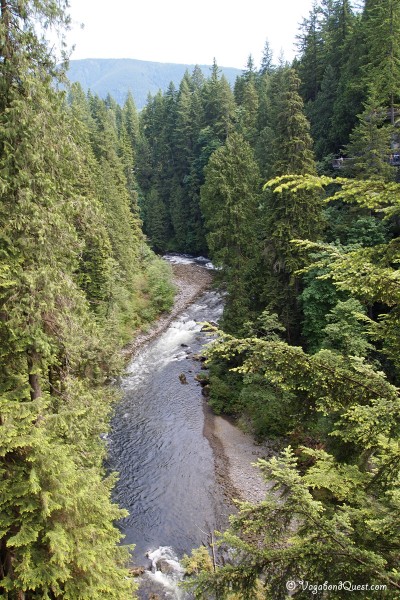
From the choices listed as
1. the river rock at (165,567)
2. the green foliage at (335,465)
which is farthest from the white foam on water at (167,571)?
the green foliage at (335,465)

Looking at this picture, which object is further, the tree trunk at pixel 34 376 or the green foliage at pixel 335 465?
the tree trunk at pixel 34 376

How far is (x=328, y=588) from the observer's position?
14.5 feet

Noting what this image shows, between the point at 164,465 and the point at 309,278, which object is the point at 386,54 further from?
the point at 164,465

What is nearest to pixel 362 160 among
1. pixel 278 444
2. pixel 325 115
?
pixel 325 115

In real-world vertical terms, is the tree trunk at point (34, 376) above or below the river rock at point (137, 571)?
above

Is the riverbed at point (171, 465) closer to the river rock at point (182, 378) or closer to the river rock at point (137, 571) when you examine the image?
the river rock at point (182, 378)

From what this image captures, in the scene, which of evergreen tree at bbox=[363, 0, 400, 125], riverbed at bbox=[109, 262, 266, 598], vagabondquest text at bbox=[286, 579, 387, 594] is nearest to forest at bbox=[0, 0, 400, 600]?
vagabondquest text at bbox=[286, 579, 387, 594]

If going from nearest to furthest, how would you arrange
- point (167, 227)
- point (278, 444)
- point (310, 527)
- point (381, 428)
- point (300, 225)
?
point (381, 428)
point (310, 527)
point (278, 444)
point (300, 225)
point (167, 227)

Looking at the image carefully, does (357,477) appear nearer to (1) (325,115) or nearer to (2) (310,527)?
(2) (310,527)

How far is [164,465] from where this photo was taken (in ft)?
62.5

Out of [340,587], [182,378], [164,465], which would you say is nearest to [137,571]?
[164,465]

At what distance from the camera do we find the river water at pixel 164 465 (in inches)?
592

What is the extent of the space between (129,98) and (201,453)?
266ft

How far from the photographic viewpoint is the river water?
15.0 m
